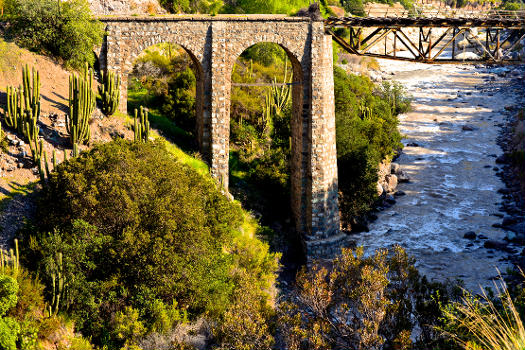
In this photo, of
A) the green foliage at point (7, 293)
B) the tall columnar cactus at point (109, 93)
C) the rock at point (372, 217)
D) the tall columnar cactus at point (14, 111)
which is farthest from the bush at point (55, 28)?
the rock at point (372, 217)

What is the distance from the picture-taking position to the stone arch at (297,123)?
87.5 feet

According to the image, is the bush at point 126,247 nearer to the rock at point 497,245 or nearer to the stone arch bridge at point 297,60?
the stone arch bridge at point 297,60

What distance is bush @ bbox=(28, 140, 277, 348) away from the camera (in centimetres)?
1850

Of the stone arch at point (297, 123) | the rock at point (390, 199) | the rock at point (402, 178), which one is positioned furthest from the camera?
the rock at point (402, 178)

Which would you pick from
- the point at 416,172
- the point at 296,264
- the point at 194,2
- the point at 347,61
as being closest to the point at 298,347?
the point at 296,264

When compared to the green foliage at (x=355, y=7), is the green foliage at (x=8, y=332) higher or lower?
lower

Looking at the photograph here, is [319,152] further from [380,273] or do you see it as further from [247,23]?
[380,273]

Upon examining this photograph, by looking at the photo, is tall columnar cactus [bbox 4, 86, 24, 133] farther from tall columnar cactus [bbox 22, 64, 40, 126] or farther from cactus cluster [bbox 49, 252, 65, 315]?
cactus cluster [bbox 49, 252, 65, 315]

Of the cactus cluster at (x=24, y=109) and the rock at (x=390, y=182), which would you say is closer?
the cactus cluster at (x=24, y=109)

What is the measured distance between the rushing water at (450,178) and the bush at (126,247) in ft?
39.2

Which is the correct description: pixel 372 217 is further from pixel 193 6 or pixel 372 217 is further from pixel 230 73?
pixel 193 6

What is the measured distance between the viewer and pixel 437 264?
2825cm

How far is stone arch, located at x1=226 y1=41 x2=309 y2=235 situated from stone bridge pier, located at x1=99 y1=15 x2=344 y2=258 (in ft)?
0.15

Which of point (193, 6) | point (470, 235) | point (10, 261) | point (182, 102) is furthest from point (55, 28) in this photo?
point (470, 235)
